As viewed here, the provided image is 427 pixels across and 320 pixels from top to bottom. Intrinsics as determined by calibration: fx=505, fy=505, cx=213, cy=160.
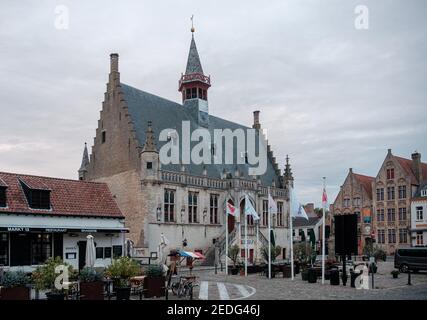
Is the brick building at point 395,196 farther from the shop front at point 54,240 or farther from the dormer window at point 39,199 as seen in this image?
the dormer window at point 39,199

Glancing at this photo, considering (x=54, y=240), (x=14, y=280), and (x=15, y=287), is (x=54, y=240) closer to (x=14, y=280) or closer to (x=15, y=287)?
(x=14, y=280)

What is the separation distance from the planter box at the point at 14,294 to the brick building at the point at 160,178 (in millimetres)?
24696

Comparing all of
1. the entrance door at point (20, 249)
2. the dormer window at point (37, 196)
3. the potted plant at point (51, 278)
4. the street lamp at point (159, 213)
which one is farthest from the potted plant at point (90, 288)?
the street lamp at point (159, 213)

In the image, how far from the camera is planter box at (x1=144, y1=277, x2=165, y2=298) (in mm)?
21531

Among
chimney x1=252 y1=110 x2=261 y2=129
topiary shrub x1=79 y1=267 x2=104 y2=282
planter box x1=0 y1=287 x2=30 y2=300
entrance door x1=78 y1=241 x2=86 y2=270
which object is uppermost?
chimney x1=252 y1=110 x2=261 y2=129

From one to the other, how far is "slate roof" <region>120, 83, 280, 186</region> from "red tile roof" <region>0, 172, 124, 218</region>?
8656mm

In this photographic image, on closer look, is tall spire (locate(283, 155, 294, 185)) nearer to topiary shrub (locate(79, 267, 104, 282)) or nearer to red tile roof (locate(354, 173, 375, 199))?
red tile roof (locate(354, 173, 375, 199))

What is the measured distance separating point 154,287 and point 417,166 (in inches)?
2031

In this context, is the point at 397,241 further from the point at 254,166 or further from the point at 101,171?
the point at 101,171

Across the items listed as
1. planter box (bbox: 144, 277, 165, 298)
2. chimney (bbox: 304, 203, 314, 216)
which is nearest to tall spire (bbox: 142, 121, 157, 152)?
planter box (bbox: 144, 277, 165, 298)

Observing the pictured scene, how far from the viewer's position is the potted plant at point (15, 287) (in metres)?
17.3

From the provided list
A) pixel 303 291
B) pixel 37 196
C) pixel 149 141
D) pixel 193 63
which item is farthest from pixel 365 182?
pixel 37 196

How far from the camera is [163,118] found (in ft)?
162
